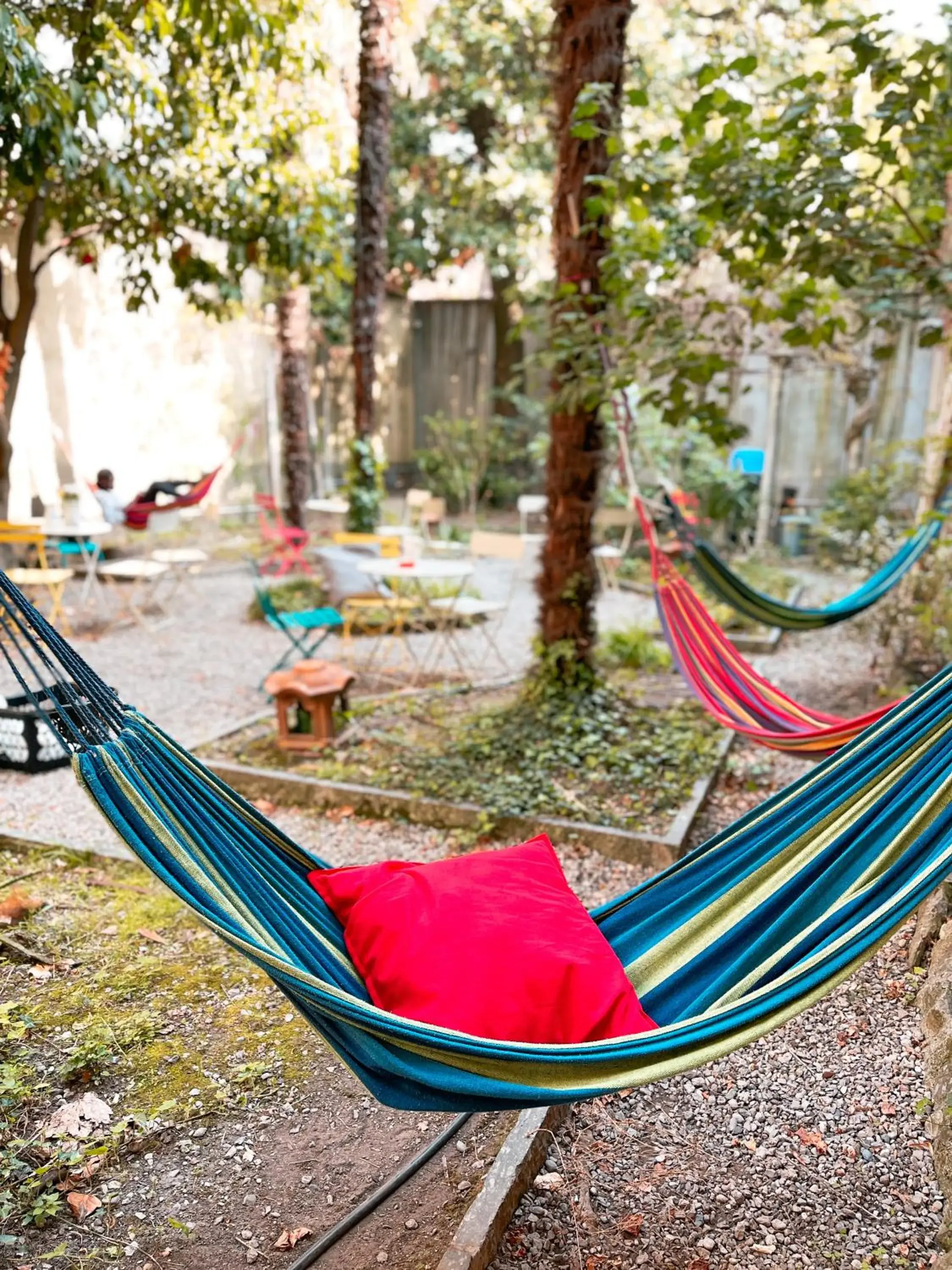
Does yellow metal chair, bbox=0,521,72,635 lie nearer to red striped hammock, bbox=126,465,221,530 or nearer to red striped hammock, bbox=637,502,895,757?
red striped hammock, bbox=126,465,221,530

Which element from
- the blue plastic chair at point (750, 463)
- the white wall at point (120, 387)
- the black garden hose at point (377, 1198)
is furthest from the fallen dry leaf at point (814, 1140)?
the blue plastic chair at point (750, 463)

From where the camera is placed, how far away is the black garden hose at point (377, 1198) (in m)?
1.62

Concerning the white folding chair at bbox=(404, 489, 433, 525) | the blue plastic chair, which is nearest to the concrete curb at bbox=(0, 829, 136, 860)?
the white folding chair at bbox=(404, 489, 433, 525)

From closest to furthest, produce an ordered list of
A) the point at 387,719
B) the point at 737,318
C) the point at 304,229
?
1. the point at 387,719
2. the point at 304,229
3. the point at 737,318

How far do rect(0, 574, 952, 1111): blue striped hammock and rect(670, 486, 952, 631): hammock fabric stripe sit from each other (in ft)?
6.56

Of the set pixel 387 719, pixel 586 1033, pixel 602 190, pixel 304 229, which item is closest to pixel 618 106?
pixel 602 190

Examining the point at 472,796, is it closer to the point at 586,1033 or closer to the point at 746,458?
the point at 586,1033

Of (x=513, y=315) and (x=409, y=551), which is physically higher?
(x=513, y=315)

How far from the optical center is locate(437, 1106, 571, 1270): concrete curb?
159 cm

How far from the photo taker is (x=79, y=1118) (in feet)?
6.34

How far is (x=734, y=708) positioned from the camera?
3.24 meters

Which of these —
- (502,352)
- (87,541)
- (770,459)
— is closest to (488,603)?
(87,541)

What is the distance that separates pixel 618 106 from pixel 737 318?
429 cm

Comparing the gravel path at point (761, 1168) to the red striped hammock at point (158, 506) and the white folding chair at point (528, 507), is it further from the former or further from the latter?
the white folding chair at point (528, 507)
